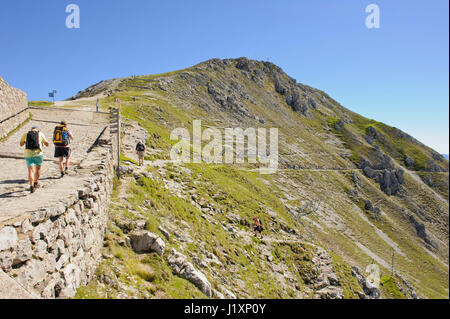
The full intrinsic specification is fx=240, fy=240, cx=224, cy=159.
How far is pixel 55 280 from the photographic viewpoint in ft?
17.4

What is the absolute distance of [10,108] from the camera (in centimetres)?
1888

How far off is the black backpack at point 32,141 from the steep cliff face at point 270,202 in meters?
4.51

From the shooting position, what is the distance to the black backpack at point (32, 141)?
342 inches

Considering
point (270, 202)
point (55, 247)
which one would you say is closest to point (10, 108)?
point (55, 247)

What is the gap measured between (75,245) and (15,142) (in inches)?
579

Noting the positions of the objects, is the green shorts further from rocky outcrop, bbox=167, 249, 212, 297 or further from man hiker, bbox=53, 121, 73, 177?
rocky outcrop, bbox=167, 249, 212, 297

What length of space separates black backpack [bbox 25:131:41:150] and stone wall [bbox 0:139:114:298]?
2607 mm

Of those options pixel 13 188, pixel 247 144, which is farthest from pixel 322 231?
pixel 13 188

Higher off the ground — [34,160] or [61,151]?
[61,151]

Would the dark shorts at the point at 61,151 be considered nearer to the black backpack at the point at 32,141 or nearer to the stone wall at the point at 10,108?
the black backpack at the point at 32,141

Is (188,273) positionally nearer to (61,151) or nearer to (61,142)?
(61,151)

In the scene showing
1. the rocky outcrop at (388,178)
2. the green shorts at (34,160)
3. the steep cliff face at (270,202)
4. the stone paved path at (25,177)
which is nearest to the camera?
the stone paved path at (25,177)

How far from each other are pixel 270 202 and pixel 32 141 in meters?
36.5

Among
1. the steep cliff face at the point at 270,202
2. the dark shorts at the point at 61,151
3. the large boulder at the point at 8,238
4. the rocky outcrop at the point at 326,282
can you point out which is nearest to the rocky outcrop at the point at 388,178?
the steep cliff face at the point at 270,202
